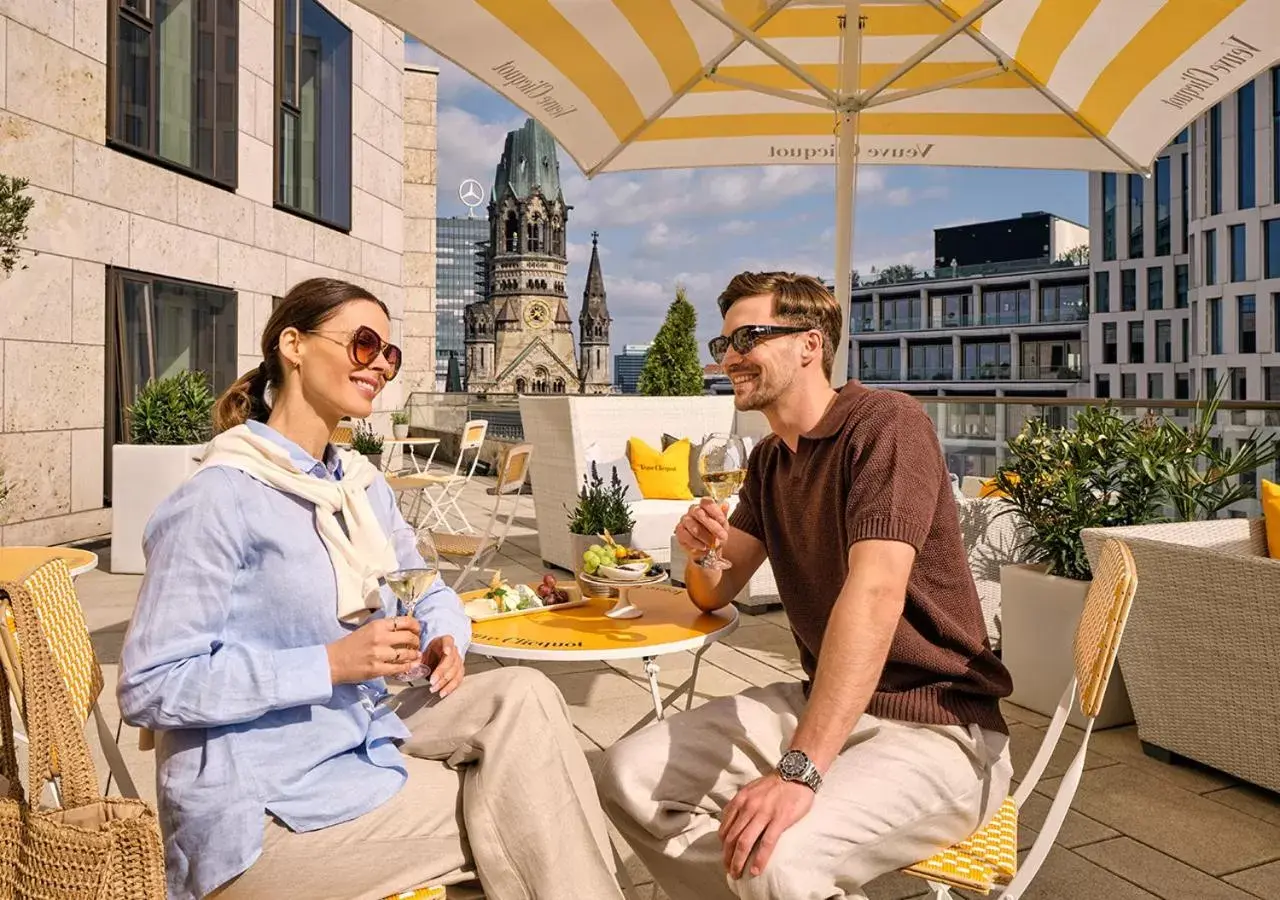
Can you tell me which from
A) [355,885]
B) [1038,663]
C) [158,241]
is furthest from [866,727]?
[158,241]

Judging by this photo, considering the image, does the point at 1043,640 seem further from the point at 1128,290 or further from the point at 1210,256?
the point at 1128,290

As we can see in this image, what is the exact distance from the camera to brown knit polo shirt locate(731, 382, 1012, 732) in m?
2.00

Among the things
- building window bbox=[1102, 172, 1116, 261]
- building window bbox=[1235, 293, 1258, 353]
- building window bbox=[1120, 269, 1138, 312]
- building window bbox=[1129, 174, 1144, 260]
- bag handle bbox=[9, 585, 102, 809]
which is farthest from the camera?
building window bbox=[1102, 172, 1116, 261]

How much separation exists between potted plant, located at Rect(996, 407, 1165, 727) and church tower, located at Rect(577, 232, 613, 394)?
379 feet

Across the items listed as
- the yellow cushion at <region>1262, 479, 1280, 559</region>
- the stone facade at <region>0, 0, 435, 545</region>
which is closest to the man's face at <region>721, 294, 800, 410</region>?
the yellow cushion at <region>1262, 479, 1280, 559</region>

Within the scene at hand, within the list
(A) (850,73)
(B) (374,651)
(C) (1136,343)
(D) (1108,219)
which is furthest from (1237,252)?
(B) (374,651)

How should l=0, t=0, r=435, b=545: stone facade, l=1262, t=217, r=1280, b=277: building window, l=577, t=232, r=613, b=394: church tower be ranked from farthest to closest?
l=577, t=232, r=613, b=394: church tower → l=1262, t=217, r=1280, b=277: building window → l=0, t=0, r=435, b=545: stone facade

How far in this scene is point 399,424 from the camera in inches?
670

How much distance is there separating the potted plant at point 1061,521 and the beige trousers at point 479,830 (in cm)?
304

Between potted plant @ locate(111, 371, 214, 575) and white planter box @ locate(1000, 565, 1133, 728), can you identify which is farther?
potted plant @ locate(111, 371, 214, 575)

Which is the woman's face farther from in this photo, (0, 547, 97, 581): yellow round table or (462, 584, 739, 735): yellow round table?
(0, 547, 97, 581): yellow round table

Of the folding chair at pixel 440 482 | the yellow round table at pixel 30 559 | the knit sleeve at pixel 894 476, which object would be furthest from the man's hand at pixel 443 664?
the folding chair at pixel 440 482

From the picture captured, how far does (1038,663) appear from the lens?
4.31 m

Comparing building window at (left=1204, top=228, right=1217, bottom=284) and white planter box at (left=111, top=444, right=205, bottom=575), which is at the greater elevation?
building window at (left=1204, top=228, right=1217, bottom=284)
